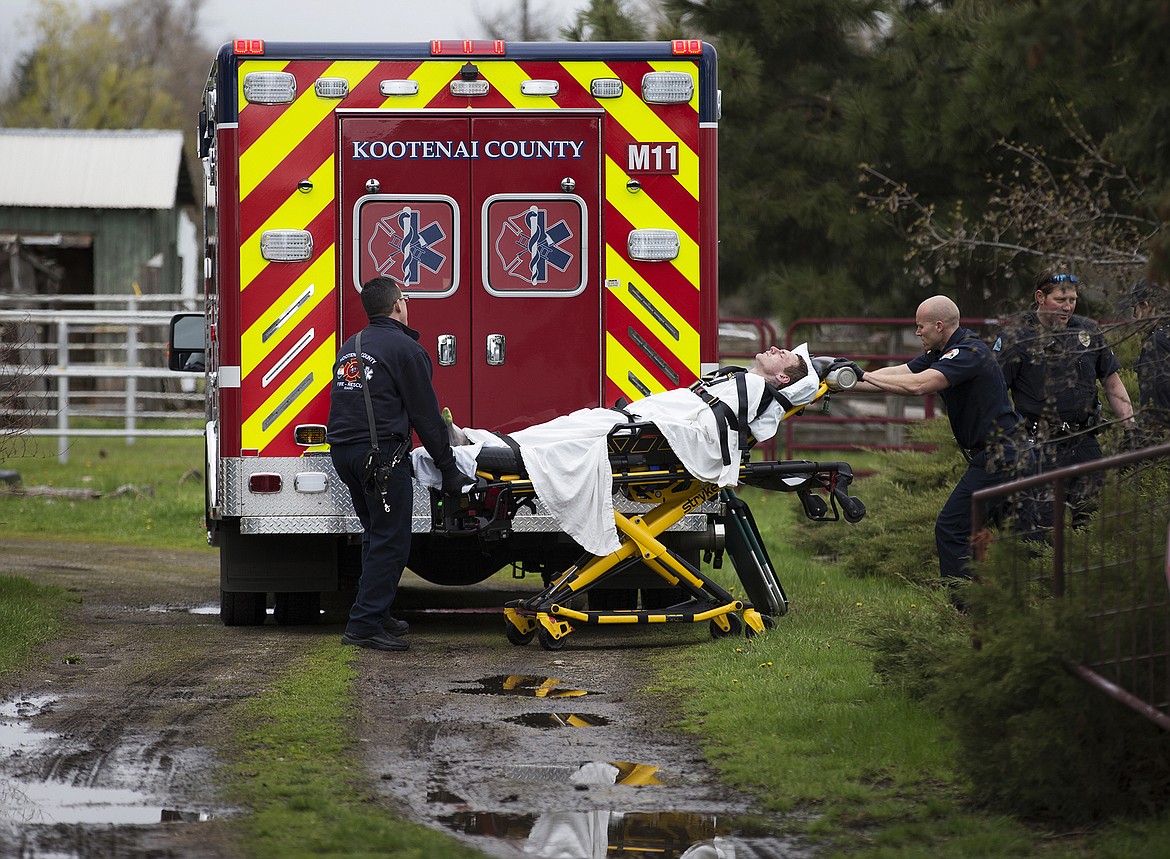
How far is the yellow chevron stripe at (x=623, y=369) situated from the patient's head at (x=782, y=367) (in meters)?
0.87

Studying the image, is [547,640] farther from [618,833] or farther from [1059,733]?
[1059,733]

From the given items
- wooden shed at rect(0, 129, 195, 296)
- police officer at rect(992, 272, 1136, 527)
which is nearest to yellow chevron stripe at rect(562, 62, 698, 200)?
police officer at rect(992, 272, 1136, 527)

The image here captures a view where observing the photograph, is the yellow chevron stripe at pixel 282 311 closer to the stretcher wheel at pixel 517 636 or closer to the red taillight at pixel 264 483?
the red taillight at pixel 264 483

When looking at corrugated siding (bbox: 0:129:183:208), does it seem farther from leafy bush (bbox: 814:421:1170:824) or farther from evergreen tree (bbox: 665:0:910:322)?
leafy bush (bbox: 814:421:1170:824)

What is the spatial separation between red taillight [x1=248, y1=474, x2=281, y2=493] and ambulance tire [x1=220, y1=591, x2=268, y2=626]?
107cm

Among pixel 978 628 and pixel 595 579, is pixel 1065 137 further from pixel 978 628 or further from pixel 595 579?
pixel 978 628

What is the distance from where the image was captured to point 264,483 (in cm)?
929

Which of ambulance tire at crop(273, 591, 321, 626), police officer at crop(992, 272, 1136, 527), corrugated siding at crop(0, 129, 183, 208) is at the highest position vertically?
corrugated siding at crop(0, 129, 183, 208)

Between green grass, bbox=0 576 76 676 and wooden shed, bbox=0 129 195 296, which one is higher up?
wooden shed, bbox=0 129 195 296

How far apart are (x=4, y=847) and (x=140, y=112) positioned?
55.6 metres

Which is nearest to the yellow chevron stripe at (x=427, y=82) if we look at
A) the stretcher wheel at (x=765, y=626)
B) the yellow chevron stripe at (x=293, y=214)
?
the yellow chevron stripe at (x=293, y=214)

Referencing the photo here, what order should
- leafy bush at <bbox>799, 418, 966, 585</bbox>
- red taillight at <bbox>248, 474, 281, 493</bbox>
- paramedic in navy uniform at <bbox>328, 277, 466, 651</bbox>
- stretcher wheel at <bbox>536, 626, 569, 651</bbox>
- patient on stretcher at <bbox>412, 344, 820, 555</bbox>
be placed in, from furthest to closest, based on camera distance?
leafy bush at <bbox>799, 418, 966, 585</bbox>
red taillight at <bbox>248, 474, 281, 493</bbox>
stretcher wheel at <bbox>536, 626, 569, 651</bbox>
paramedic in navy uniform at <bbox>328, 277, 466, 651</bbox>
patient on stretcher at <bbox>412, 344, 820, 555</bbox>

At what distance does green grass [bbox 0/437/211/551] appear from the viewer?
618 inches

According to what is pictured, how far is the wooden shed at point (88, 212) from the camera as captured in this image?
103 ft
